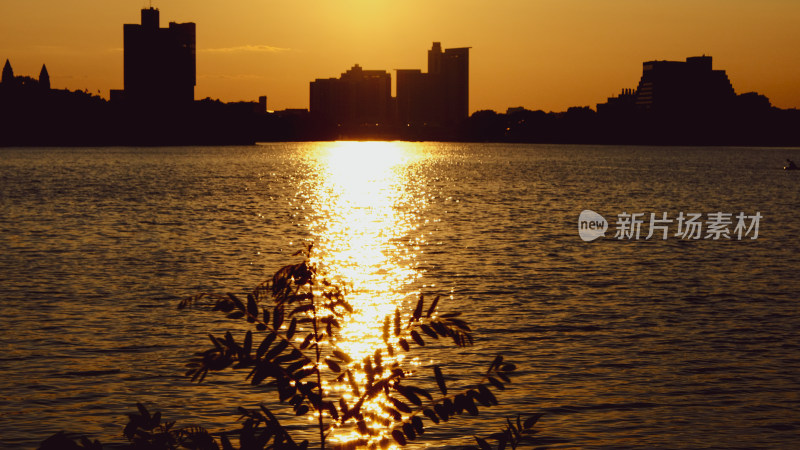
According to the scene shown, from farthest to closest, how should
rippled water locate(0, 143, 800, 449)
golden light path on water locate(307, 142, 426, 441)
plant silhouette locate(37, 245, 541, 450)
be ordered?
golden light path on water locate(307, 142, 426, 441), rippled water locate(0, 143, 800, 449), plant silhouette locate(37, 245, 541, 450)

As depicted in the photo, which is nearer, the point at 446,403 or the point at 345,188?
the point at 446,403

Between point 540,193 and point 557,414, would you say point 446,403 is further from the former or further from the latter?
point 540,193

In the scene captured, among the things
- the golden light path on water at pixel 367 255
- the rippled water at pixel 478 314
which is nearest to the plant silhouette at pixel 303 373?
the golden light path on water at pixel 367 255

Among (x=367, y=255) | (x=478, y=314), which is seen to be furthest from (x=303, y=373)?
(x=367, y=255)

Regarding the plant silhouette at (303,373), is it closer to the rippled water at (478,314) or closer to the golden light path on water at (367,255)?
the golden light path on water at (367,255)

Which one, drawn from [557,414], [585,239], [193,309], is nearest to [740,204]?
[585,239]

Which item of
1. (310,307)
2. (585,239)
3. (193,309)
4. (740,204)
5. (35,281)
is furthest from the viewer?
(740,204)

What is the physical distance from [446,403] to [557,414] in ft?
41.8

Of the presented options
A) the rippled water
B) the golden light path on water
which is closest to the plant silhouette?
the golden light path on water

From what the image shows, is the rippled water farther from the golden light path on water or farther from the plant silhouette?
the plant silhouette

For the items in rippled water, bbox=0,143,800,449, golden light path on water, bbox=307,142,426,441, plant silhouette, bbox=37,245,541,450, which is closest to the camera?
plant silhouette, bbox=37,245,541,450

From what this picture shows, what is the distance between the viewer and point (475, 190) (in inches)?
5148

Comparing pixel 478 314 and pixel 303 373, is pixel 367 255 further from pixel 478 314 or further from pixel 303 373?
pixel 303 373

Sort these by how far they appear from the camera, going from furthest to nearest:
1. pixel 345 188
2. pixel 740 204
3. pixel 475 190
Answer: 1. pixel 345 188
2. pixel 475 190
3. pixel 740 204
